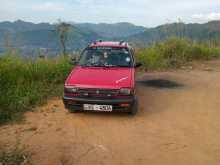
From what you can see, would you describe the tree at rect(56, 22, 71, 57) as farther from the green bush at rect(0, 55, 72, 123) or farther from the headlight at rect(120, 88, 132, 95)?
the headlight at rect(120, 88, 132, 95)

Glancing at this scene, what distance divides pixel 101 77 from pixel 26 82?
3.05 meters

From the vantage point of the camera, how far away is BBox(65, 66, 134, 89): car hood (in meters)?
7.93

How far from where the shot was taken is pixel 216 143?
6.68 metres

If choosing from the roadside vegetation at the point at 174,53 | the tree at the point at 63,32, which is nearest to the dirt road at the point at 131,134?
the roadside vegetation at the point at 174,53

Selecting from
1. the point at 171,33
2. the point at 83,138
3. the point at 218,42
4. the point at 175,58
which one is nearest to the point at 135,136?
the point at 83,138

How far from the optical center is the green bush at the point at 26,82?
867 centimetres

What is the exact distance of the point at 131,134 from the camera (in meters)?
7.12

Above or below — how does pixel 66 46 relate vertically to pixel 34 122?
above

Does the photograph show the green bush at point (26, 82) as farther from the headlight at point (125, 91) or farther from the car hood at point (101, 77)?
the headlight at point (125, 91)

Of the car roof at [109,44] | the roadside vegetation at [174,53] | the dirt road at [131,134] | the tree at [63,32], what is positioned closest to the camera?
the dirt road at [131,134]

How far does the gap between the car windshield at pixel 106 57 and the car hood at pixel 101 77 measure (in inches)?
11.7

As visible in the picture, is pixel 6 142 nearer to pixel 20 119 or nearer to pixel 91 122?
pixel 20 119

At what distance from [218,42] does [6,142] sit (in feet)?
53.1

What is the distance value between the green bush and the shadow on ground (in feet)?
8.30
